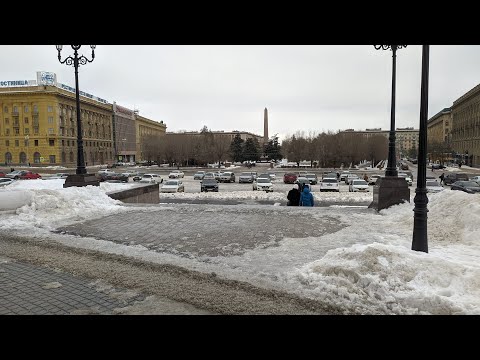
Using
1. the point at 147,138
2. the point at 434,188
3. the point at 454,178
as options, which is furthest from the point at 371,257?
the point at 147,138

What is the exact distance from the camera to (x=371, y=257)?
4.99 meters

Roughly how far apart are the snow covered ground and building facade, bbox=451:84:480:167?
74.5m

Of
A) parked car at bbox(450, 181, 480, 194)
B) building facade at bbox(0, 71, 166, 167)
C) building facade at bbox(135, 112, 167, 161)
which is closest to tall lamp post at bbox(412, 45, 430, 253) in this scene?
parked car at bbox(450, 181, 480, 194)

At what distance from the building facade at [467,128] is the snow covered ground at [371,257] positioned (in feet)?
244

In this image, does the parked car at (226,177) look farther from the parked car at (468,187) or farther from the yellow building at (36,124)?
the yellow building at (36,124)

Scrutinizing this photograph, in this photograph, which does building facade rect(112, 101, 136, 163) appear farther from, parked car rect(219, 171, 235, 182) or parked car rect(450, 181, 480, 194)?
parked car rect(450, 181, 480, 194)

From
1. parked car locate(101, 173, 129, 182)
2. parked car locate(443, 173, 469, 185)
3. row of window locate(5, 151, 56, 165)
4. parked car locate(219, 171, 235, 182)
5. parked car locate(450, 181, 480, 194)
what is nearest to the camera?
parked car locate(450, 181, 480, 194)

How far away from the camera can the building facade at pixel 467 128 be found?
234ft

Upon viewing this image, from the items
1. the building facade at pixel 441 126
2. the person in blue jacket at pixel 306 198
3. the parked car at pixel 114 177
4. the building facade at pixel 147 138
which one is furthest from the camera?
the building facade at pixel 441 126

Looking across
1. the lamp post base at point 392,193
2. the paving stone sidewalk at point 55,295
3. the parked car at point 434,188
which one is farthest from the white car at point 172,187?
the paving stone sidewalk at point 55,295

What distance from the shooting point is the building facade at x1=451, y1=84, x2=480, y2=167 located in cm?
7125

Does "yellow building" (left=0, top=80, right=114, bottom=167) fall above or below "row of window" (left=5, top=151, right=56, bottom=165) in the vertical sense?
above
